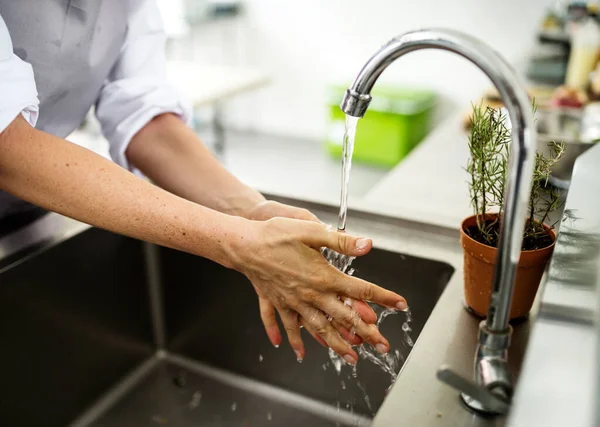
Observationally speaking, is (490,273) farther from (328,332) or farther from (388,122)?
(388,122)

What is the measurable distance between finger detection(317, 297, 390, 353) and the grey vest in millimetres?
571

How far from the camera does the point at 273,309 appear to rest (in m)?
0.76

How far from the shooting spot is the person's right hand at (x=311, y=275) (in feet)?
2.17

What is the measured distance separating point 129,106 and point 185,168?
0.17 metres

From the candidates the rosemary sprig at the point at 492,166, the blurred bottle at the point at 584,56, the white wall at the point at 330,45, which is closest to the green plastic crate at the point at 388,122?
the white wall at the point at 330,45

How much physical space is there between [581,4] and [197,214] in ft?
8.94

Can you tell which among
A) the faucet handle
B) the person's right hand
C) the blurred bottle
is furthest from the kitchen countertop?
the blurred bottle

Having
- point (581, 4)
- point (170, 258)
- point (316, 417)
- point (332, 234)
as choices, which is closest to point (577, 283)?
point (332, 234)

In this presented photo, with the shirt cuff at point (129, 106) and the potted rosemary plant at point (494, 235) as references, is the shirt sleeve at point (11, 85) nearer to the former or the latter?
the shirt cuff at point (129, 106)

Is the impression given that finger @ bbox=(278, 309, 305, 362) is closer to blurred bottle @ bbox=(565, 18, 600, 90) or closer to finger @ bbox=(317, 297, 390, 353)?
finger @ bbox=(317, 297, 390, 353)

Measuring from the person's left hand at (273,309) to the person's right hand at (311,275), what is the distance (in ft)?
0.03

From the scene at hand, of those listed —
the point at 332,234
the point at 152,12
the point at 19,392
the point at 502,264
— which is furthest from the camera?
the point at 152,12

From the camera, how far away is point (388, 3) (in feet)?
12.1

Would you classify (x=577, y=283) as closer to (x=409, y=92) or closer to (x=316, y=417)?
(x=316, y=417)
